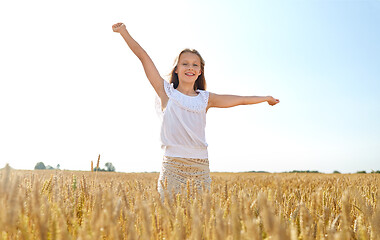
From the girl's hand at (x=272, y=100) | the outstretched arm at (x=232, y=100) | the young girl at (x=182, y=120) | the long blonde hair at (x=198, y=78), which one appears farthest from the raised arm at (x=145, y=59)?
the girl's hand at (x=272, y=100)

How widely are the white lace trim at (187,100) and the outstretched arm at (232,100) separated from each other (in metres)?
0.18

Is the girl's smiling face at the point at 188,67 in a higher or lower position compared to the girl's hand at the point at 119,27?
lower

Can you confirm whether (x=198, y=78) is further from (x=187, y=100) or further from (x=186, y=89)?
(x=187, y=100)

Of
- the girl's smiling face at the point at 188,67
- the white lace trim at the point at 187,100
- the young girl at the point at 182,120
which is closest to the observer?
the young girl at the point at 182,120

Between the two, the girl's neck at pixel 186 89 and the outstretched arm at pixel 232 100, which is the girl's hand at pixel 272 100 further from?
the girl's neck at pixel 186 89

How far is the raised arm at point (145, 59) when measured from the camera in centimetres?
305

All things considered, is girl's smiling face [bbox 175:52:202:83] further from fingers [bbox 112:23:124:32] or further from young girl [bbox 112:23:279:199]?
fingers [bbox 112:23:124:32]

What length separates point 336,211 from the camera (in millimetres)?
2230

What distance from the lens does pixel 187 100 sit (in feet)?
10.5

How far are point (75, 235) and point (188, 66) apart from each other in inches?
93.0

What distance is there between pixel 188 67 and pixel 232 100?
59 cm

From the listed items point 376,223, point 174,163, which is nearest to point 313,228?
point 376,223

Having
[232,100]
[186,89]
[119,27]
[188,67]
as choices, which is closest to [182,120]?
[186,89]

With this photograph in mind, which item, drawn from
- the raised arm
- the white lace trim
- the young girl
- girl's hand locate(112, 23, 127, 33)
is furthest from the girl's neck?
girl's hand locate(112, 23, 127, 33)
